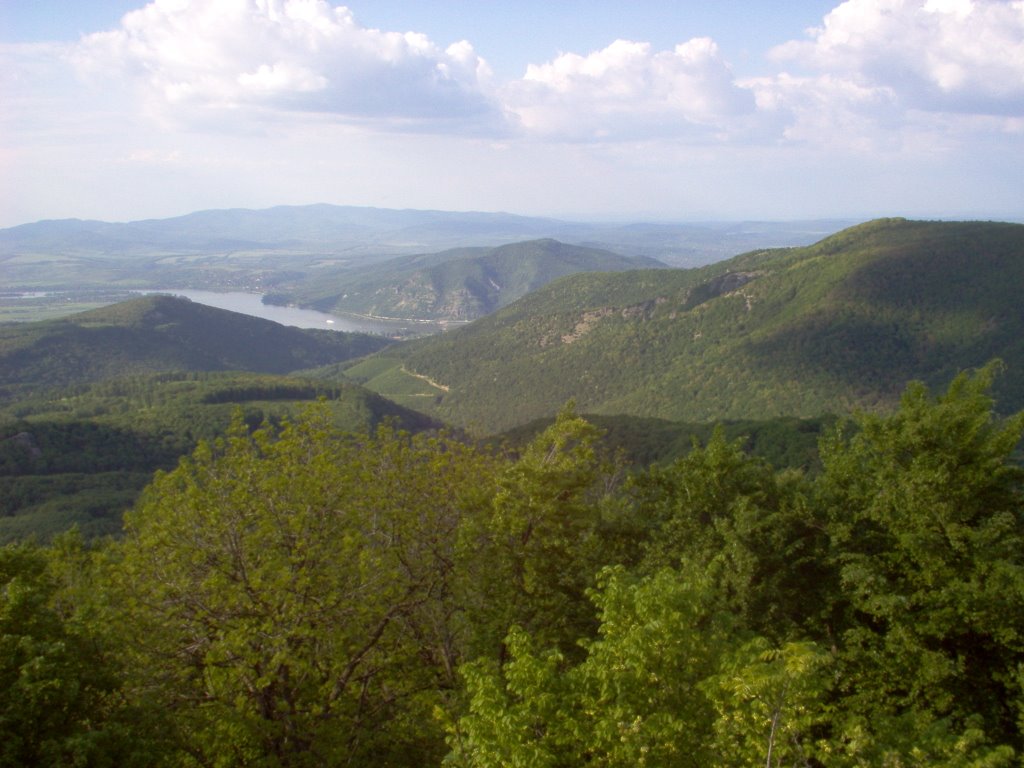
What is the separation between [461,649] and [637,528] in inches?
282

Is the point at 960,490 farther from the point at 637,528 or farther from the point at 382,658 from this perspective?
the point at 382,658

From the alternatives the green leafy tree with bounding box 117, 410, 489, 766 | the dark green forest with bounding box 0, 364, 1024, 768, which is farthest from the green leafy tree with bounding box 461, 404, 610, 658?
the green leafy tree with bounding box 117, 410, 489, 766

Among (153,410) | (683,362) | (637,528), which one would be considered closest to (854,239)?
(683,362)

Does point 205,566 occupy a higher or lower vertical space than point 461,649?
higher

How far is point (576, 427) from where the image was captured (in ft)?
63.2

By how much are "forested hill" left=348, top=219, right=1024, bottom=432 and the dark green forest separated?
96283mm

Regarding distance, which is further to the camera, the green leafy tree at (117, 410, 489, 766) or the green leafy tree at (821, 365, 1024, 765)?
the green leafy tree at (821, 365, 1024, 765)

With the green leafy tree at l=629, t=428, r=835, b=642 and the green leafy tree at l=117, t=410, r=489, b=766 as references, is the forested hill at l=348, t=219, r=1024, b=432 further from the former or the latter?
the green leafy tree at l=117, t=410, r=489, b=766

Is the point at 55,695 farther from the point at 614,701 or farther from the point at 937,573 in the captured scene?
the point at 937,573

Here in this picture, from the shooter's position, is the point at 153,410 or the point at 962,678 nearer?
the point at 962,678

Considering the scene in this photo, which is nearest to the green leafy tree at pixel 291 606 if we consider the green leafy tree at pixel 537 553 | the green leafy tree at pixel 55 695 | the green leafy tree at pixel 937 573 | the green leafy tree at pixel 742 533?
the green leafy tree at pixel 537 553

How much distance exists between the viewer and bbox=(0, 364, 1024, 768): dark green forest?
10945 mm

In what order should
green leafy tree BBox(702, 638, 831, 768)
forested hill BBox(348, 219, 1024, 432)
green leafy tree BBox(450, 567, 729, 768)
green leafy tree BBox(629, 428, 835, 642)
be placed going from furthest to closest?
1. forested hill BBox(348, 219, 1024, 432)
2. green leafy tree BBox(629, 428, 835, 642)
3. green leafy tree BBox(450, 567, 729, 768)
4. green leafy tree BBox(702, 638, 831, 768)

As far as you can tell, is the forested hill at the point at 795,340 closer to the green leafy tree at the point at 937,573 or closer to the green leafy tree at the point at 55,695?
the green leafy tree at the point at 937,573
